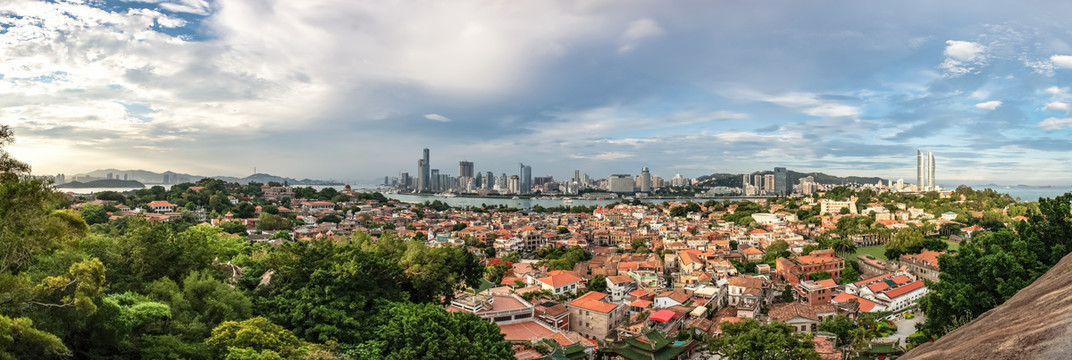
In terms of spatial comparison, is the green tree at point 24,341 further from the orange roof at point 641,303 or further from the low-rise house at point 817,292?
the low-rise house at point 817,292

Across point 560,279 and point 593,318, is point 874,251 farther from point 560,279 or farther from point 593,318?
point 593,318

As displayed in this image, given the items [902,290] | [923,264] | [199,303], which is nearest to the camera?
[199,303]

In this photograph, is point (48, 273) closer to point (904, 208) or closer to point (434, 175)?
point (904, 208)

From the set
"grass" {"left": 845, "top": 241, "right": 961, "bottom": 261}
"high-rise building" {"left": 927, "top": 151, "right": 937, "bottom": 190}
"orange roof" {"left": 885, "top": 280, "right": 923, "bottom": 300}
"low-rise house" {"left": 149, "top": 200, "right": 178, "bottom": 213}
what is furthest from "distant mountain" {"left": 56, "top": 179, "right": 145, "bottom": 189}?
"high-rise building" {"left": 927, "top": 151, "right": 937, "bottom": 190}

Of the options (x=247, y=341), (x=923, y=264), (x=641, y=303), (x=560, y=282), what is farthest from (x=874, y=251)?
(x=247, y=341)

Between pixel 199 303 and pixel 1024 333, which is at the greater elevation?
pixel 1024 333

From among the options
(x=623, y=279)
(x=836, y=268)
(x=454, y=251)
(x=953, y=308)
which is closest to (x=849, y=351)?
(x=953, y=308)
